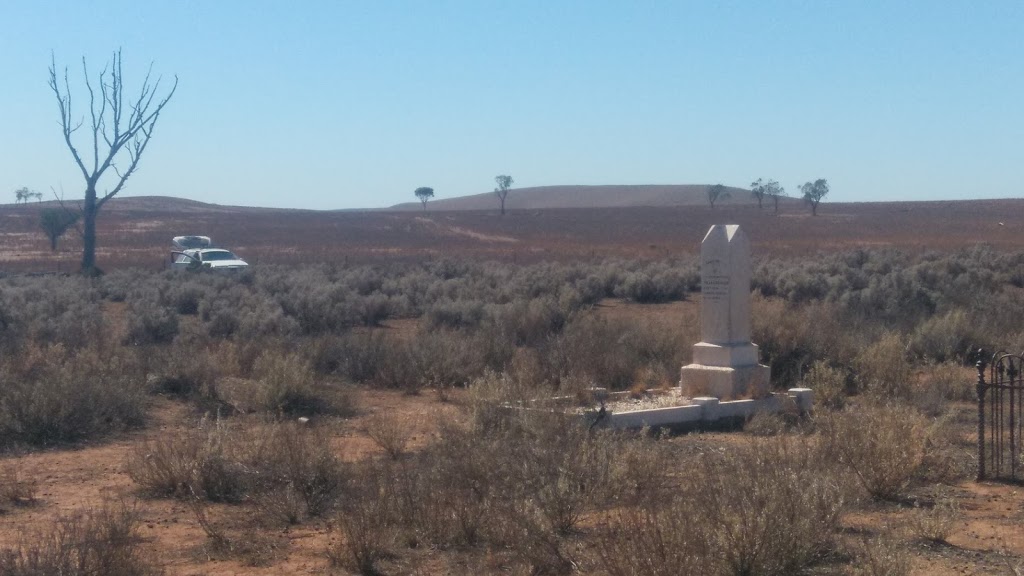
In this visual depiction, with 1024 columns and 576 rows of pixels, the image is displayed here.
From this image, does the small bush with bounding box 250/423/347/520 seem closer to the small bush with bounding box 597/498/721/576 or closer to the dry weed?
the dry weed

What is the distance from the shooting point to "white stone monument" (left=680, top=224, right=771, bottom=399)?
14.0 metres

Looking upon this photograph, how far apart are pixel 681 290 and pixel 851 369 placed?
669 inches

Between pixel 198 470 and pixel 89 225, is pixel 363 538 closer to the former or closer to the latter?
pixel 198 470

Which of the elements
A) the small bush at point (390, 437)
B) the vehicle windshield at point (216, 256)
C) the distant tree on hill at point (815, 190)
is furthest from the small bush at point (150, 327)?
the distant tree on hill at point (815, 190)

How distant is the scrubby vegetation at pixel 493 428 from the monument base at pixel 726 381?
0.97 m

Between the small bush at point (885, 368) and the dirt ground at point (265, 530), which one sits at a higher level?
the small bush at point (885, 368)

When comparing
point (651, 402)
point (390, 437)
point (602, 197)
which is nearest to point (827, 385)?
point (651, 402)

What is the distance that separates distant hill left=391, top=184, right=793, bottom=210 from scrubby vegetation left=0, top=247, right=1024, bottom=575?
147003 mm

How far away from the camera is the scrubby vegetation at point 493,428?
6656mm

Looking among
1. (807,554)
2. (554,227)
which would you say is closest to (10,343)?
(807,554)

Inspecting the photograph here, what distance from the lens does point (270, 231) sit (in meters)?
95.3

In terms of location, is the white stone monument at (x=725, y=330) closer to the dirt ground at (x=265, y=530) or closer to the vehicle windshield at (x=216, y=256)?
the dirt ground at (x=265, y=530)

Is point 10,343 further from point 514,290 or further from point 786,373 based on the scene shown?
point 514,290

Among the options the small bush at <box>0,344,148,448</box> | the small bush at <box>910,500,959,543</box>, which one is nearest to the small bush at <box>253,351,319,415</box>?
the small bush at <box>0,344,148,448</box>
